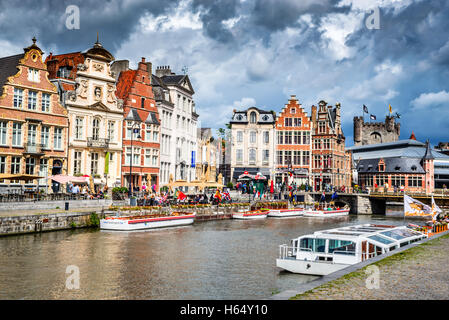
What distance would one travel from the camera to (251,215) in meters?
48.4

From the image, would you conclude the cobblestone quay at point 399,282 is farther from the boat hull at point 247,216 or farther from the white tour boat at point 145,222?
the boat hull at point 247,216

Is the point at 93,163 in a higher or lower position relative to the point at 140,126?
lower

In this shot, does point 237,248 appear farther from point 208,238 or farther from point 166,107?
point 166,107

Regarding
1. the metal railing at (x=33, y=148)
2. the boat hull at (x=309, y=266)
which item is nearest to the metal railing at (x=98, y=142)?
the metal railing at (x=33, y=148)

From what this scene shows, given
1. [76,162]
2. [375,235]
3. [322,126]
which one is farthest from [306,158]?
[375,235]

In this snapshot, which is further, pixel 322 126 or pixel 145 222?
pixel 322 126

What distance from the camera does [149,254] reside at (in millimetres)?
23875

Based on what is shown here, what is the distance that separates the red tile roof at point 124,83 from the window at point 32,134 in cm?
1234

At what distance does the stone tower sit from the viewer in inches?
4355

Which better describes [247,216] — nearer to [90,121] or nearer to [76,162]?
[76,162]

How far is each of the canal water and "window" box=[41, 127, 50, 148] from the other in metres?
13.8

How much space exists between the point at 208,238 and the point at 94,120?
2230cm

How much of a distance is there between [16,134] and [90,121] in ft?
27.0
